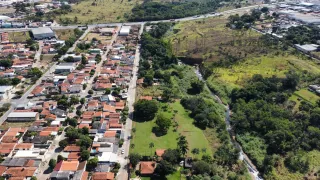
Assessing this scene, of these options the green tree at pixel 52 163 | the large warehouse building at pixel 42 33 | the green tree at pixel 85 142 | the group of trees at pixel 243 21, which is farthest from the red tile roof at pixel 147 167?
the group of trees at pixel 243 21

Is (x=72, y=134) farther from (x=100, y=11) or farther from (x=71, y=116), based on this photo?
(x=100, y=11)

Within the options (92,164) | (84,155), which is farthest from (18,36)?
(92,164)

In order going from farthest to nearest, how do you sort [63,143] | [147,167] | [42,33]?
[42,33] < [63,143] < [147,167]

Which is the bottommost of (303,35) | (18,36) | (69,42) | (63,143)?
(303,35)

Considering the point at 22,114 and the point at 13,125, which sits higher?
the point at 22,114

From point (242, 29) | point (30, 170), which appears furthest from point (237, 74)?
point (30, 170)

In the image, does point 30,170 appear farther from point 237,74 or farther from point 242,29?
point 242,29
